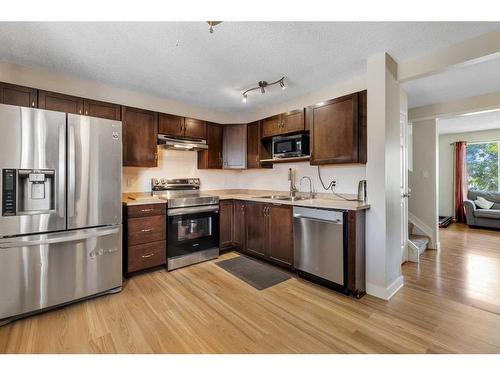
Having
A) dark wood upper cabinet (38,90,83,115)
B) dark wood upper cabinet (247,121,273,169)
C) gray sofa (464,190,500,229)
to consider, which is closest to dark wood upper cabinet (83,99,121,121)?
dark wood upper cabinet (38,90,83,115)

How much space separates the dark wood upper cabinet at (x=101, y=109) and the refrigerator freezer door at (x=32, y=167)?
0.73m

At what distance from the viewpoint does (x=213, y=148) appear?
13.3ft

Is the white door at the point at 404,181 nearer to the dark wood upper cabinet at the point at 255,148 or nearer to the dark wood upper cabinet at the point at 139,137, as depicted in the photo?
the dark wood upper cabinet at the point at 255,148

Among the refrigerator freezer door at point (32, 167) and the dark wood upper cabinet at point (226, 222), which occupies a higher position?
the refrigerator freezer door at point (32, 167)

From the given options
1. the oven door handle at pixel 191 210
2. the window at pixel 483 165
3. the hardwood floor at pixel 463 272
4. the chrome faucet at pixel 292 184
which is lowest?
the hardwood floor at pixel 463 272

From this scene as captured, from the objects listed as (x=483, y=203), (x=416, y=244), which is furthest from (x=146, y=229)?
(x=483, y=203)

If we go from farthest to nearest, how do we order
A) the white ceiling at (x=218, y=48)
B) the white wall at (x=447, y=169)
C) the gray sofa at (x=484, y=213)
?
the white wall at (x=447, y=169) → the gray sofa at (x=484, y=213) → the white ceiling at (x=218, y=48)

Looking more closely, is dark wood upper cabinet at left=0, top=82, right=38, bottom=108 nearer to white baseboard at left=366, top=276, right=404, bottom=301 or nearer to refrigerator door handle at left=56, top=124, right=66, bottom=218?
refrigerator door handle at left=56, top=124, right=66, bottom=218

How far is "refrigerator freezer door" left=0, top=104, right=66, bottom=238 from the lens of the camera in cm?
193

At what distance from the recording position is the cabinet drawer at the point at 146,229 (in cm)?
279

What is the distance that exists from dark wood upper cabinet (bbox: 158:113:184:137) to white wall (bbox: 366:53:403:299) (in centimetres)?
262

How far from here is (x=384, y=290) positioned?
2336 millimetres

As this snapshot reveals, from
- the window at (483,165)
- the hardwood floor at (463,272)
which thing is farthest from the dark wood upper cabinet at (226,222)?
the window at (483,165)
